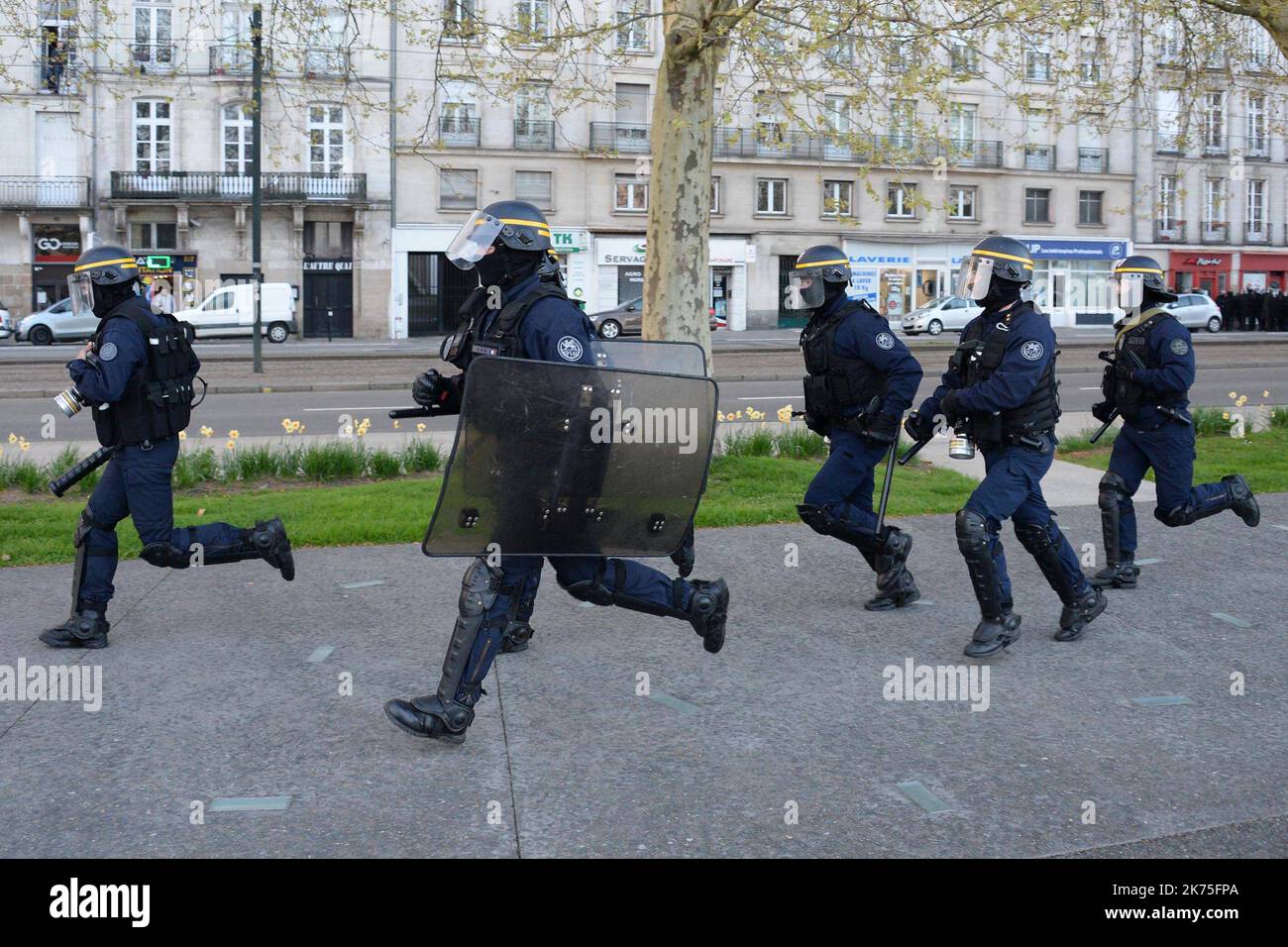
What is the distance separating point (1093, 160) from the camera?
50.8 meters

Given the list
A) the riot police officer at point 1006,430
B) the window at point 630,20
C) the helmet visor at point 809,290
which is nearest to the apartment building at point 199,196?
the window at point 630,20

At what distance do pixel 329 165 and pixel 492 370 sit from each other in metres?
41.3

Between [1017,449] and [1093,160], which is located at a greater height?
[1093,160]

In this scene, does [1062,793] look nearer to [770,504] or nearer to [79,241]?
[770,504]

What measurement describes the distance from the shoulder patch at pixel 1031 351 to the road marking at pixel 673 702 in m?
2.18

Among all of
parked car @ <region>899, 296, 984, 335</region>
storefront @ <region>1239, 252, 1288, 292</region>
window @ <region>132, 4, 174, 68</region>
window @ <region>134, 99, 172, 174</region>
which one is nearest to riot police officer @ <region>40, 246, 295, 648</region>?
window @ <region>132, 4, 174, 68</region>

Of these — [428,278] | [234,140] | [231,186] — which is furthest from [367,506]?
[234,140]

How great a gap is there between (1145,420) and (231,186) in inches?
1557

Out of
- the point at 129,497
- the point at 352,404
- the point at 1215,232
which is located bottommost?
the point at 129,497

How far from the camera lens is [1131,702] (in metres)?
5.29

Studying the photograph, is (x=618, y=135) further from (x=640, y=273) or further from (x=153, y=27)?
(x=153, y=27)

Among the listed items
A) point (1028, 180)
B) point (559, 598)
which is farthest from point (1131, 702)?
point (1028, 180)

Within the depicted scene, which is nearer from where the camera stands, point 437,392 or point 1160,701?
point 437,392
